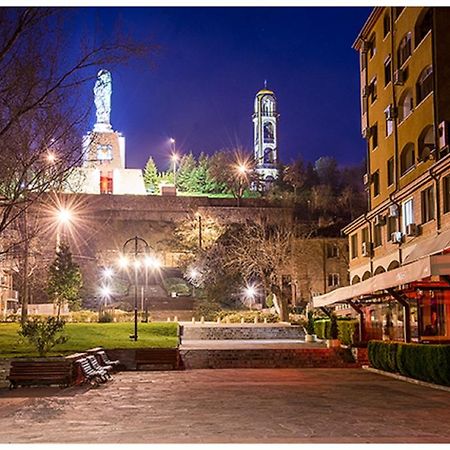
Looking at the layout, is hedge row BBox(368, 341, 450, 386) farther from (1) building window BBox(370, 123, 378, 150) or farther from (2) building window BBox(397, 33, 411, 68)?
(1) building window BBox(370, 123, 378, 150)

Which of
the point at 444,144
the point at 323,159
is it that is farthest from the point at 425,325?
the point at 323,159

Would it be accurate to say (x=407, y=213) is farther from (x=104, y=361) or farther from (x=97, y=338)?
(x=97, y=338)

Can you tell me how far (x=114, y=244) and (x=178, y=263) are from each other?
10176 mm

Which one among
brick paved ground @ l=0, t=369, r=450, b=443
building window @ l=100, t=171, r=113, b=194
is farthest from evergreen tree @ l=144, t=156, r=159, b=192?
brick paved ground @ l=0, t=369, r=450, b=443

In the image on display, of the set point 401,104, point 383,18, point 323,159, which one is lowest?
point 401,104

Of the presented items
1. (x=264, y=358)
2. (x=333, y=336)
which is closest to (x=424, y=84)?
(x=333, y=336)

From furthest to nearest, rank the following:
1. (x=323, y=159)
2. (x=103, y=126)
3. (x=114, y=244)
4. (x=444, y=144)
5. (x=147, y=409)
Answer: (x=323, y=159) < (x=103, y=126) < (x=114, y=244) < (x=444, y=144) < (x=147, y=409)

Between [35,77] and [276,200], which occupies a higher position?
[276,200]

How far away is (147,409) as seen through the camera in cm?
1196

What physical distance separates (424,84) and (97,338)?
15.9 meters

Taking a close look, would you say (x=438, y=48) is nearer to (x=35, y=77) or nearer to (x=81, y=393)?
(x=35, y=77)

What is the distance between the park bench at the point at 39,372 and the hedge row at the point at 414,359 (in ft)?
25.7

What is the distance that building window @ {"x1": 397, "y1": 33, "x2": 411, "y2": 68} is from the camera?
90.6 feet

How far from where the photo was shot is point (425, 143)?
2623 centimetres
